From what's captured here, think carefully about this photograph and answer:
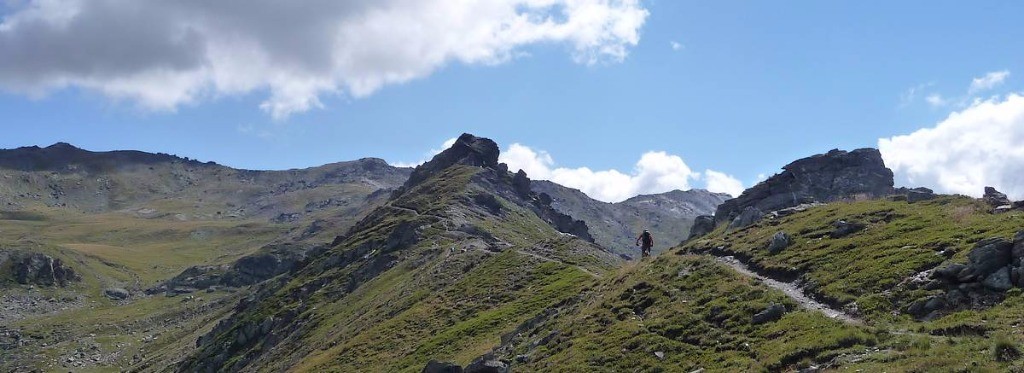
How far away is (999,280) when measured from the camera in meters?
29.6

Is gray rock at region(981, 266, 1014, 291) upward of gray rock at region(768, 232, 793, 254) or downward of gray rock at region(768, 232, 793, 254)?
downward

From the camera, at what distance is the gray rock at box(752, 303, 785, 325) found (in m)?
34.4

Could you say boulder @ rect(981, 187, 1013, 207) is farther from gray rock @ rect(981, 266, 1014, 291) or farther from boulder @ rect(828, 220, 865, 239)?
gray rock @ rect(981, 266, 1014, 291)

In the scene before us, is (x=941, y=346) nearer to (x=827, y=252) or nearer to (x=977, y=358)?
(x=977, y=358)

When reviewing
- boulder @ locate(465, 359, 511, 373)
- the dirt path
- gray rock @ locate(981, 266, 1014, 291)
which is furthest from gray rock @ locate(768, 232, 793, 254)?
boulder @ locate(465, 359, 511, 373)

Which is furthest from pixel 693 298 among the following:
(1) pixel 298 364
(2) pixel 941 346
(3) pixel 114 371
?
(3) pixel 114 371

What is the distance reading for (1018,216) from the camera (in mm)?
37875

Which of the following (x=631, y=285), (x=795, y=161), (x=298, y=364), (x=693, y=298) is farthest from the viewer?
(x=795, y=161)

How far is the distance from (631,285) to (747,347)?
14987 mm

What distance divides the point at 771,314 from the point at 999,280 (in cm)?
924

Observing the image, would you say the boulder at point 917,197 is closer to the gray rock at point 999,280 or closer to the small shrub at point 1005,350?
the gray rock at point 999,280

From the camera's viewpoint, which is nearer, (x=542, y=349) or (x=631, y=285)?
(x=542, y=349)

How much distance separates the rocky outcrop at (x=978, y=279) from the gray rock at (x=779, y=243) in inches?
540

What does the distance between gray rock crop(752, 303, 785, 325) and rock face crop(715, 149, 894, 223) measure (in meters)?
52.1
